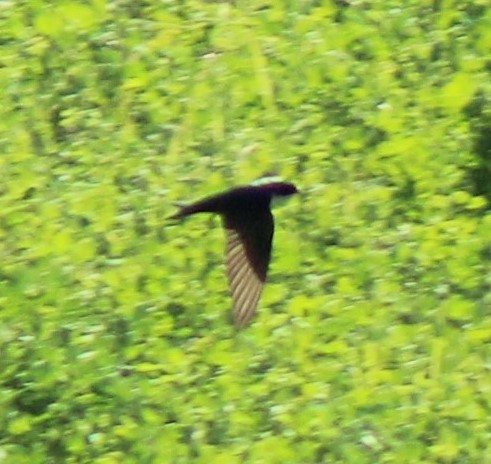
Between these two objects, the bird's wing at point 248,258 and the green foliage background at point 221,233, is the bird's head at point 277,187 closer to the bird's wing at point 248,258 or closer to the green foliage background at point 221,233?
the bird's wing at point 248,258

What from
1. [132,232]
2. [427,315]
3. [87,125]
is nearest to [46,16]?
[87,125]

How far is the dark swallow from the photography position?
18.5ft

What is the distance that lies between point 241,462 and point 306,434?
7.5 inches

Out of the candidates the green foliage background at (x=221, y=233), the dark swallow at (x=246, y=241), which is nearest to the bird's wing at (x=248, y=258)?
the dark swallow at (x=246, y=241)

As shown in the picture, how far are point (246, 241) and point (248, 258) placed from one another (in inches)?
1.7

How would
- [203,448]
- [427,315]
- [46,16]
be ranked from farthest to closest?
[46,16], [427,315], [203,448]

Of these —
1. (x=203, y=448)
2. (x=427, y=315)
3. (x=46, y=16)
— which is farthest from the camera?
(x=46, y=16)

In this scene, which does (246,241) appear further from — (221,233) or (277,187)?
(221,233)

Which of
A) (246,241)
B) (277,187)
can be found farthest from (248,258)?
(277,187)

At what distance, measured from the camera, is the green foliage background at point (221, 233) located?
5.56 metres

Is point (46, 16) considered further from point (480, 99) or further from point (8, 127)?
point (480, 99)

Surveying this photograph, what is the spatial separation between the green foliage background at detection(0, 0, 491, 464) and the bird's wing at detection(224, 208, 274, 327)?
0.14 meters

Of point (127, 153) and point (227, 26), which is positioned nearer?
point (127, 153)

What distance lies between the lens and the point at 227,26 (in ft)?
21.8
